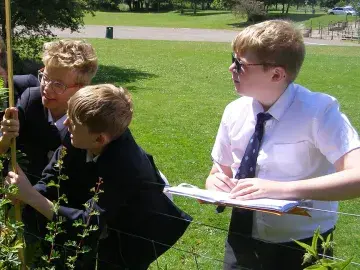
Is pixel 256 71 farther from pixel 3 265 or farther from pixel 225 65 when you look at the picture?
pixel 225 65

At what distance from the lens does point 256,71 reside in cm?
241

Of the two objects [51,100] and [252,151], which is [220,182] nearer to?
[252,151]

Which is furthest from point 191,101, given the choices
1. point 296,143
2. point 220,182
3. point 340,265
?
point 340,265

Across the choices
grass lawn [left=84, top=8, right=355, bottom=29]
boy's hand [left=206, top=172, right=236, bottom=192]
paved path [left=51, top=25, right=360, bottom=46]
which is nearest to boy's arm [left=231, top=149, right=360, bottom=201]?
boy's hand [left=206, top=172, right=236, bottom=192]

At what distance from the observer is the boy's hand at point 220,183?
8.16 feet

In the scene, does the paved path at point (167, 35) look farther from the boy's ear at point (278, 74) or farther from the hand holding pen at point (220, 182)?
the boy's ear at point (278, 74)

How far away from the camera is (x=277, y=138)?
248cm

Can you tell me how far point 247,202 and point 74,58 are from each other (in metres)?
1.27

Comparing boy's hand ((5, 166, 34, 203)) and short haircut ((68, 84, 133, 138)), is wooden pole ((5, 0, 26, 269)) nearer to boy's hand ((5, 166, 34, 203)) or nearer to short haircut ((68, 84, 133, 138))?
boy's hand ((5, 166, 34, 203))

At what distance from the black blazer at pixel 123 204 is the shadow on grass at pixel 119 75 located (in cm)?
1419

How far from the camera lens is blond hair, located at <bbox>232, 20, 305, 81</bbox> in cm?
238

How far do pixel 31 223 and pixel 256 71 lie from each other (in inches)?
47.6

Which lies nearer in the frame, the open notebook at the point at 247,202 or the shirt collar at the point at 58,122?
the open notebook at the point at 247,202

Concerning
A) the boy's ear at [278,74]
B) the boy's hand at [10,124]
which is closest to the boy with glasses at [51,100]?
the boy's hand at [10,124]
